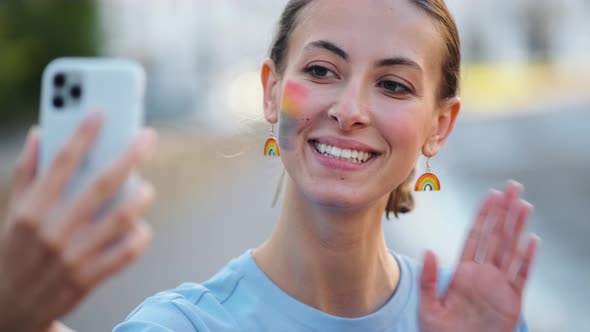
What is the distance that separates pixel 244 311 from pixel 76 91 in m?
1.11

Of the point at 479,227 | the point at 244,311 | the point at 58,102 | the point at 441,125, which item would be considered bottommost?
the point at 244,311

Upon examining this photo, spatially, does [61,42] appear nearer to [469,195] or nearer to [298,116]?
[469,195]

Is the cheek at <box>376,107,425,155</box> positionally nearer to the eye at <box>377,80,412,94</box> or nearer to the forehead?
the eye at <box>377,80,412,94</box>

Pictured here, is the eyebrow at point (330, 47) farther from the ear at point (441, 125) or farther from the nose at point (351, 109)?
the ear at point (441, 125)

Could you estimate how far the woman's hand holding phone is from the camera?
1.44 meters

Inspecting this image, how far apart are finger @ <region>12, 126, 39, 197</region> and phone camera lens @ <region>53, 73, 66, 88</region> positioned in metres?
0.11

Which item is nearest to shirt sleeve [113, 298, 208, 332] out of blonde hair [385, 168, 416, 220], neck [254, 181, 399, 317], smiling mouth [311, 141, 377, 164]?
neck [254, 181, 399, 317]

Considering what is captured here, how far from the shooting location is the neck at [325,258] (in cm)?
269

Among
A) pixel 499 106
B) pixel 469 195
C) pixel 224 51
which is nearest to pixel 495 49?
pixel 224 51

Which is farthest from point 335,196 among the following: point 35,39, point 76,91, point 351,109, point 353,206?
point 35,39

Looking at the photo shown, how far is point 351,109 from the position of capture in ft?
8.39

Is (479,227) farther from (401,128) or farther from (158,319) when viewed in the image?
(158,319)

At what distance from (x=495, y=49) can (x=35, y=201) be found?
186 feet

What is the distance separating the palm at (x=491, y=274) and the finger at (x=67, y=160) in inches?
46.6
